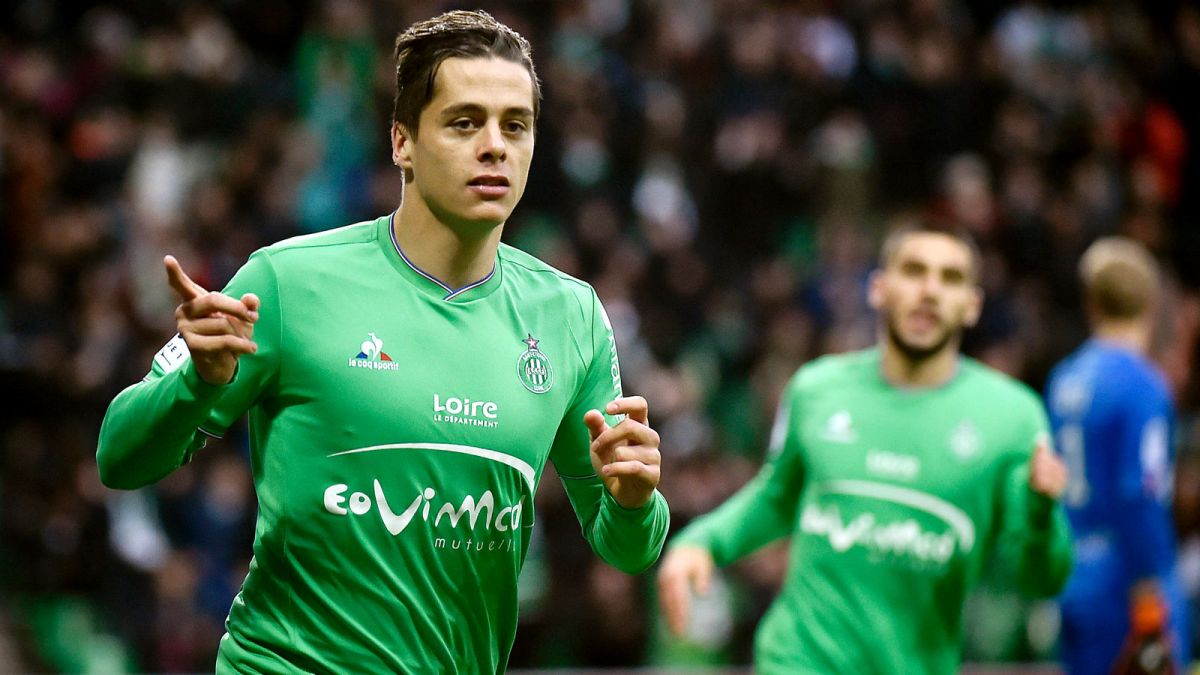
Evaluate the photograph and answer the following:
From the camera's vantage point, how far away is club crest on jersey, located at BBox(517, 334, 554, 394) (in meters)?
3.64

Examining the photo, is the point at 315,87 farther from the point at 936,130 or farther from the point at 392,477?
the point at 392,477

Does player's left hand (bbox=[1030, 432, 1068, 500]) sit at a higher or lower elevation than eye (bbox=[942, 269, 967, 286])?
lower

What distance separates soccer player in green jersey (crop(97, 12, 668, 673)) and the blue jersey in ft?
11.5

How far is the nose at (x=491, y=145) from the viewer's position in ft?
11.5

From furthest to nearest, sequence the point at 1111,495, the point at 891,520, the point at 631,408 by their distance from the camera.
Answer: the point at 1111,495, the point at 891,520, the point at 631,408

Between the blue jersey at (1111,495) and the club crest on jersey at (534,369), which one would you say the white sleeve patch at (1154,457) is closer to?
the blue jersey at (1111,495)

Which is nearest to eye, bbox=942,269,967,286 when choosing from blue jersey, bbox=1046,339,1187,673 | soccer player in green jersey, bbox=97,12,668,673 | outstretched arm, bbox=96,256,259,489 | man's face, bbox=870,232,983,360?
man's face, bbox=870,232,983,360

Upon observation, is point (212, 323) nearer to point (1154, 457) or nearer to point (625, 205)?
point (1154, 457)

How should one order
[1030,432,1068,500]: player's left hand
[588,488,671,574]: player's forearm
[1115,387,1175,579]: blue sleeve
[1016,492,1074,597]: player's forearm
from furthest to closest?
1. [1115,387,1175,579]: blue sleeve
2. [1016,492,1074,597]: player's forearm
3. [1030,432,1068,500]: player's left hand
4. [588,488,671,574]: player's forearm

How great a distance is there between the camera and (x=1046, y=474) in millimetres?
5137

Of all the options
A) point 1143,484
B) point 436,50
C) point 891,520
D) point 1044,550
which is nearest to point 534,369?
point 436,50

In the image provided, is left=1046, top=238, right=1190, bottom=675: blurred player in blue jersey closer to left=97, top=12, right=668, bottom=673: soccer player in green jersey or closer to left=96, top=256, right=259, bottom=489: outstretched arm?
left=97, top=12, right=668, bottom=673: soccer player in green jersey

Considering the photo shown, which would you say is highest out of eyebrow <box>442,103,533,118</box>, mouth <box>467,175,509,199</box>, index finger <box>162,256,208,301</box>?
eyebrow <box>442,103,533,118</box>

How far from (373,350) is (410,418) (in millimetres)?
172
